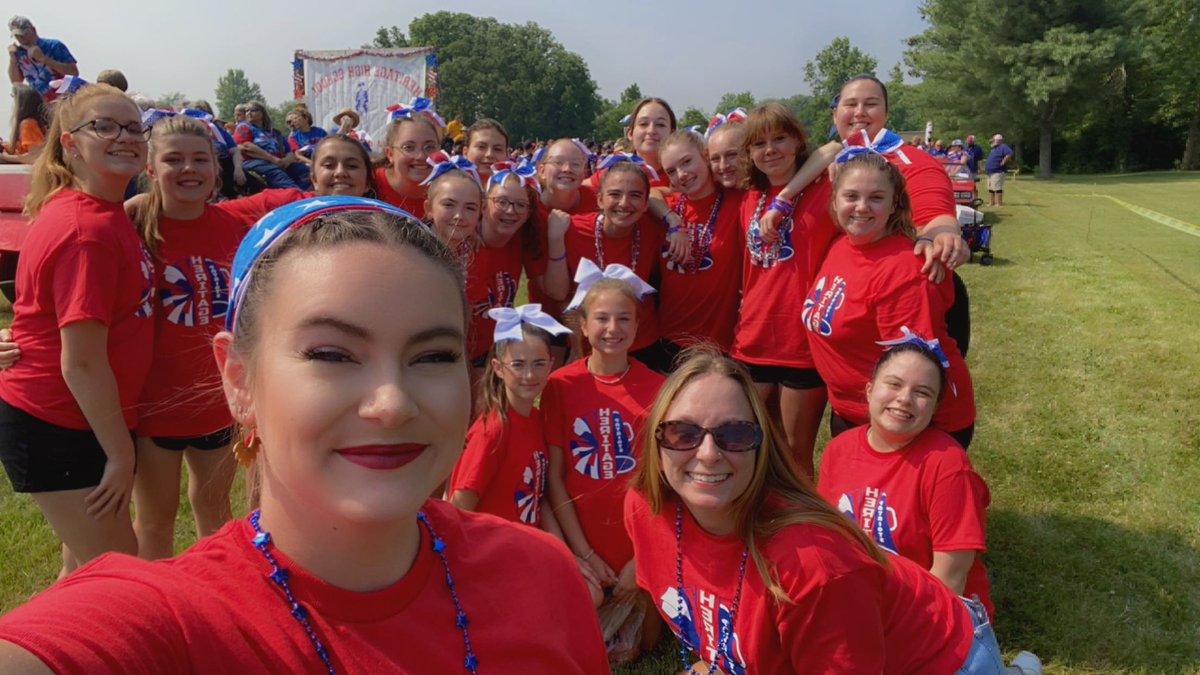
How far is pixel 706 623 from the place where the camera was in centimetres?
241

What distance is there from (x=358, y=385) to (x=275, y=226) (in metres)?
0.38

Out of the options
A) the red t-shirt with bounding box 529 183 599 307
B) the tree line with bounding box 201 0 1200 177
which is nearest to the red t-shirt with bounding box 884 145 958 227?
the red t-shirt with bounding box 529 183 599 307

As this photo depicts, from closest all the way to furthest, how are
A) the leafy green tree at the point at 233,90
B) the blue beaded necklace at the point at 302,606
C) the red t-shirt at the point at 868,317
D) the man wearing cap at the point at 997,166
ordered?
1. the blue beaded necklace at the point at 302,606
2. the red t-shirt at the point at 868,317
3. the man wearing cap at the point at 997,166
4. the leafy green tree at the point at 233,90

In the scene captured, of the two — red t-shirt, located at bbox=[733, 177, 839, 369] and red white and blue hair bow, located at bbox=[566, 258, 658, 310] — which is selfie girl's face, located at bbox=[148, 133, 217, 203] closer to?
red white and blue hair bow, located at bbox=[566, 258, 658, 310]

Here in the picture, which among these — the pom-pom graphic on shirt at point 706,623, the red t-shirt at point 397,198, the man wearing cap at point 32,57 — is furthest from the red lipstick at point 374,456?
the man wearing cap at point 32,57

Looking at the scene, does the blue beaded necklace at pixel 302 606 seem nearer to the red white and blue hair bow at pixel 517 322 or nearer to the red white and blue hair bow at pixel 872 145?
the red white and blue hair bow at pixel 517 322

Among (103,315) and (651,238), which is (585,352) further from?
(103,315)

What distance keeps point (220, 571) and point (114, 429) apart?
197 cm

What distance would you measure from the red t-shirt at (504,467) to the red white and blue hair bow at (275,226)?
2.10m

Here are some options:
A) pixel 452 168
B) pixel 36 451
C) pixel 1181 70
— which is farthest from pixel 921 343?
pixel 1181 70

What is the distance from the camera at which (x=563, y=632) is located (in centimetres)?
132

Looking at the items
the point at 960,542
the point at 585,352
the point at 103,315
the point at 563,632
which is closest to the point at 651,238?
Answer: the point at 585,352

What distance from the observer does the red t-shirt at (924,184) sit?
346 cm

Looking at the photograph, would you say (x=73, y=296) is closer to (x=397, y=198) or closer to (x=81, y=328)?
(x=81, y=328)
